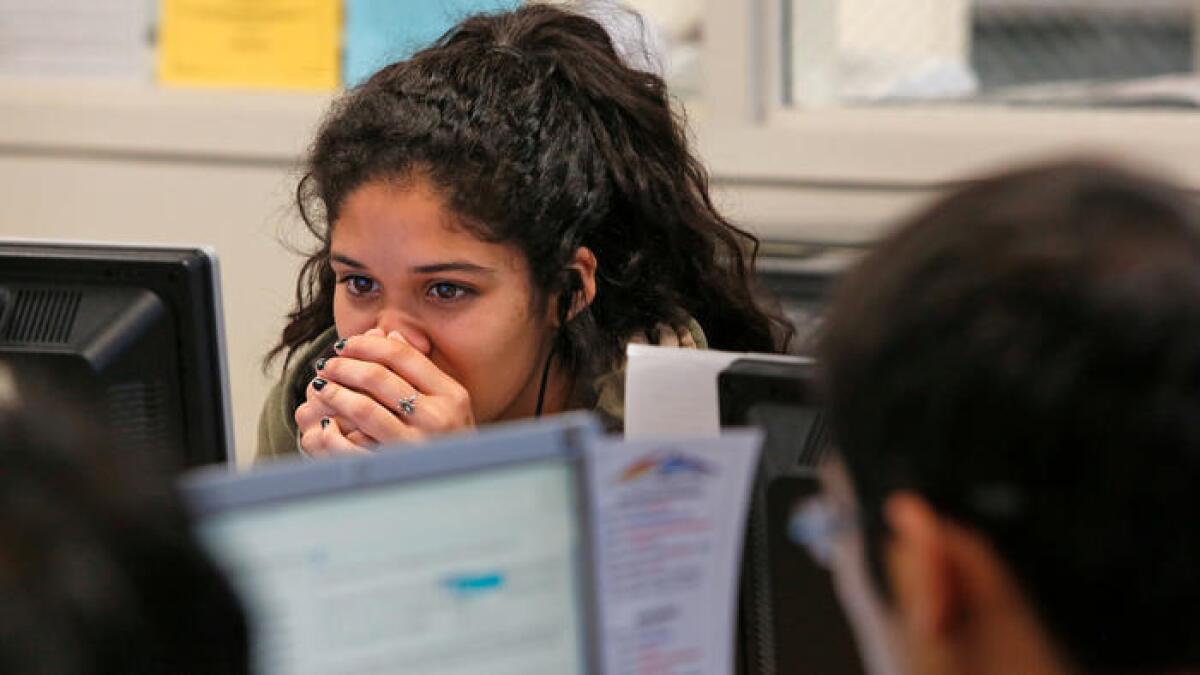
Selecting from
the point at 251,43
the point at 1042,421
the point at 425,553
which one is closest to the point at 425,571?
the point at 425,553

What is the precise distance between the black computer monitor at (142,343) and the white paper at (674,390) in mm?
326

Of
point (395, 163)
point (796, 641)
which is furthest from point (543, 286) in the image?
point (796, 641)

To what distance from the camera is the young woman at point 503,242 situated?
158 centimetres

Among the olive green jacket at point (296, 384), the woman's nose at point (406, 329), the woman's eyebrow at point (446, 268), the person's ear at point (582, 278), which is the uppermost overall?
the woman's eyebrow at point (446, 268)

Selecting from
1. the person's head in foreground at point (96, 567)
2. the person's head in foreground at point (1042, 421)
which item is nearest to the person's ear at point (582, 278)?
the person's head in foreground at point (1042, 421)

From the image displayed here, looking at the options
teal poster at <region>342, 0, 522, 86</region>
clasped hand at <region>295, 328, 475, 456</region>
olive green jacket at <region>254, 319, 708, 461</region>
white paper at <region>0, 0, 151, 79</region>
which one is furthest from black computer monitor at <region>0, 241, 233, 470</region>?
white paper at <region>0, 0, 151, 79</region>

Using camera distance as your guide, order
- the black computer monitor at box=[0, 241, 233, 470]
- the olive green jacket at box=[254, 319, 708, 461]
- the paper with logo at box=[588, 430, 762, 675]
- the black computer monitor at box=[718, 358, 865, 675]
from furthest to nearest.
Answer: the olive green jacket at box=[254, 319, 708, 461] → the black computer monitor at box=[0, 241, 233, 470] → the black computer monitor at box=[718, 358, 865, 675] → the paper with logo at box=[588, 430, 762, 675]

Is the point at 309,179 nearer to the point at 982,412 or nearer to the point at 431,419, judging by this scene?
the point at 431,419

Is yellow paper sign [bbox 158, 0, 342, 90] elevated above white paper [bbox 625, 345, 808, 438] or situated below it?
above

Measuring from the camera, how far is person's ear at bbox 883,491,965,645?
2.63 ft

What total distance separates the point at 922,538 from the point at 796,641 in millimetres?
392

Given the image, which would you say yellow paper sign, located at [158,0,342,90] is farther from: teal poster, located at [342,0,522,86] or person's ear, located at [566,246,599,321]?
person's ear, located at [566,246,599,321]

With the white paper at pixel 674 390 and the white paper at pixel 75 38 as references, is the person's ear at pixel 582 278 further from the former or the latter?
the white paper at pixel 75 38

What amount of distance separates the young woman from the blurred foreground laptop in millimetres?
614
